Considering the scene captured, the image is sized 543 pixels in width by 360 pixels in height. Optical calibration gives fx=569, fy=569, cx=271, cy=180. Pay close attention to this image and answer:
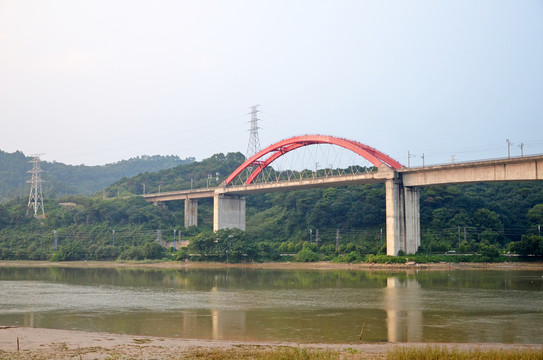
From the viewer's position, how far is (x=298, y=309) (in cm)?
2644

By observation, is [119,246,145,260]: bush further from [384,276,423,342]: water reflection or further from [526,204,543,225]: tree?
[526,204,543,225]: tree

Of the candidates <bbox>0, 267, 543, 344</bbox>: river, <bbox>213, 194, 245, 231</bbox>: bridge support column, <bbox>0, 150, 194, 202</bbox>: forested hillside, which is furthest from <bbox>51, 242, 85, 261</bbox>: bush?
<bbox>0, 150, 194, 202</bbox>: forested hillside

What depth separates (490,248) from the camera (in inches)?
2242

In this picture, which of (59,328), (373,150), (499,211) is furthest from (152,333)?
(499,211)

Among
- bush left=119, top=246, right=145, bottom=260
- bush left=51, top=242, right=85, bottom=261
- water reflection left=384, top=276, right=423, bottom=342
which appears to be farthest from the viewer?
bush left=51, top=242, right=85, bottom=261

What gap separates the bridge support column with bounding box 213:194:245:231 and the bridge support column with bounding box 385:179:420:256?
28.2 m

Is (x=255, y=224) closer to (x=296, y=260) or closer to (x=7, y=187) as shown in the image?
(x=296, y=260)

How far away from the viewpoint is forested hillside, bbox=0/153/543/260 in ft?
217

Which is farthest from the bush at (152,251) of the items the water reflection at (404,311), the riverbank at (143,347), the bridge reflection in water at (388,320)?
the riverbank at (143,347)

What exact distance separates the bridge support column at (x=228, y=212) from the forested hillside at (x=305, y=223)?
284 cm

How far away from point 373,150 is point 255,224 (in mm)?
31611

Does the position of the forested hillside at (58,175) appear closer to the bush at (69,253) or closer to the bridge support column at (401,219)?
the bush at (69,253)

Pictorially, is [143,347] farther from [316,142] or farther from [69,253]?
[69,253]

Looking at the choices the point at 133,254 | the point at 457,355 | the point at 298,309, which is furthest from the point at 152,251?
the point at 457,355
